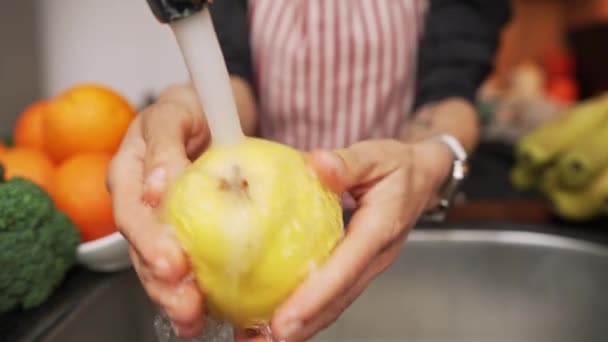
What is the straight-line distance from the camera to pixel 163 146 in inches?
14.3

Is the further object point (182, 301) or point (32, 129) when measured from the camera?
point (32, 129)

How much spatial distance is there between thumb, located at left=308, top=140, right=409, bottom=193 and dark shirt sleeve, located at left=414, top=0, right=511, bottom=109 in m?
0.30

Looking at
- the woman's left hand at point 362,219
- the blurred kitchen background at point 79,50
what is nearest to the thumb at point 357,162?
the woman's left hand at point 362,219

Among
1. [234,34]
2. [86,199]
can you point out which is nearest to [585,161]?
[234,34]

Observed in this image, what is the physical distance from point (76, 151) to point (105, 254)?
→ 0.46ft

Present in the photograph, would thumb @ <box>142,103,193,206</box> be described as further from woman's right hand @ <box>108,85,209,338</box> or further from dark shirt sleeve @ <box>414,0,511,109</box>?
dark shirt sleeve @ <box>414,0,511,109</box>

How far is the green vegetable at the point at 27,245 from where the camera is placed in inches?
18.3

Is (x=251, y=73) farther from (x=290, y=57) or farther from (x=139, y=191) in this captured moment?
(x=139, y=191)

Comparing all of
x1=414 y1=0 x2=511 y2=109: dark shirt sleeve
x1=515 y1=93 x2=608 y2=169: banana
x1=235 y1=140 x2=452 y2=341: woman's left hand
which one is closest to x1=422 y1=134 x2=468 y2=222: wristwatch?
x1=235 y1=140 x2=452 y2=341: woman's left hand

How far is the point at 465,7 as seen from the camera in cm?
75

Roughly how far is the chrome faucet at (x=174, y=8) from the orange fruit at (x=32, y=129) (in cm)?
43

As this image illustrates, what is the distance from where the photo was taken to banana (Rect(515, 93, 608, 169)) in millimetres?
778

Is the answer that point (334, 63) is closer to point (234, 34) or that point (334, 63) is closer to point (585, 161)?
point (234, 34)

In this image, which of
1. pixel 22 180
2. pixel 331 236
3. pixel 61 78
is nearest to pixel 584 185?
pixel 331 236
